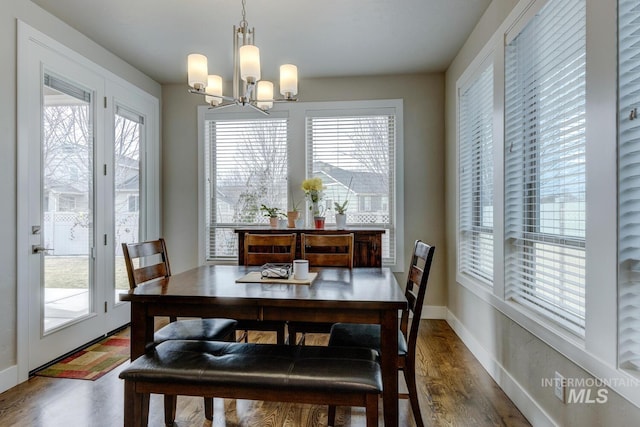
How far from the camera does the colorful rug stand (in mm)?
2588

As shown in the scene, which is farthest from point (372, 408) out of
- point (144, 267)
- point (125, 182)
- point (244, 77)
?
point (125, 182)

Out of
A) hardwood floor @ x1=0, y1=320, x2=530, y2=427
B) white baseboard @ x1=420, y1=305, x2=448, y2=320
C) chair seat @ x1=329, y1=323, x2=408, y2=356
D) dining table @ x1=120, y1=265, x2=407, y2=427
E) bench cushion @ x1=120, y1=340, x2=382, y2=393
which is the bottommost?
hardwood floor @ x1=0, y1=320, x2=530, y2=427

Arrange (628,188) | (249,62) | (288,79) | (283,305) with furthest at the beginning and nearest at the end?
(288,79), (249,62), (283,305), (628,188)

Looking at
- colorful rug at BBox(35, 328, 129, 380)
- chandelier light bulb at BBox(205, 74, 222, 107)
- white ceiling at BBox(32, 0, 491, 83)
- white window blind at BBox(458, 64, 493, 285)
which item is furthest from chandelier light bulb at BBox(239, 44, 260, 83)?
colorful rug at BBox(35, 328, 129, 380)

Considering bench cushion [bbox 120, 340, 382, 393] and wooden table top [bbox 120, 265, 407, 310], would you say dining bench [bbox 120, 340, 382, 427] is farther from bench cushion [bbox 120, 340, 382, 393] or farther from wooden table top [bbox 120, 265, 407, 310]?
wooden table top [bbox 120, 265, 407, 310]

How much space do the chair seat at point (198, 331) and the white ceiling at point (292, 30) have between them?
222 cm

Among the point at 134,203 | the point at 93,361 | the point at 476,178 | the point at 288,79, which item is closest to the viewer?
the point at 288,79

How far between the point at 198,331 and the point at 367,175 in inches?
99.1

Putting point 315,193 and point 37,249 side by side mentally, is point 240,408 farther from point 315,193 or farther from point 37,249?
point 315,193

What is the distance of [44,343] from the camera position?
2.68 m

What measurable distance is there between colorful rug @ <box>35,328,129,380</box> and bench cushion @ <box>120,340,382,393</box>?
140 cm

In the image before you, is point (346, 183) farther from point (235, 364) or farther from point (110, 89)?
point (235, 364)

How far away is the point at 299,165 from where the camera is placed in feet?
13.4

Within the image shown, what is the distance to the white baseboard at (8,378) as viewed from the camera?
234 cm
